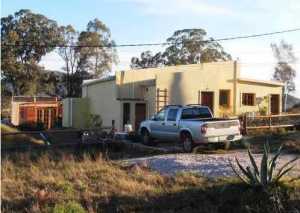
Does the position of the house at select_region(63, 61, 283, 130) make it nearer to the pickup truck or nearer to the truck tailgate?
the pickup truck

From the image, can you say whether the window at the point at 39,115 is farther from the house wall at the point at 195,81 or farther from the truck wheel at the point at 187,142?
the truck wheel at the point at 187,142

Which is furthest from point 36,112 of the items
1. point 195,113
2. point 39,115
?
point 195,113

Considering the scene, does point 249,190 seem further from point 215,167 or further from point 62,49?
point 62,49

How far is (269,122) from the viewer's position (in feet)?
97.1

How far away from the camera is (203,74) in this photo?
3794cm

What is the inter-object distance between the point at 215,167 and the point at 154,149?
6955 mm

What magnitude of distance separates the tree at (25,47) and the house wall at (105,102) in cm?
2532

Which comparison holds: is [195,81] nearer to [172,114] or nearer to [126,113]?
[126,113]

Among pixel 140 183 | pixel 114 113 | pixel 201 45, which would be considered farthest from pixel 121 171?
pixel 201 45

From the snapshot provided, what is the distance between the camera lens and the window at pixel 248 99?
1613 inches

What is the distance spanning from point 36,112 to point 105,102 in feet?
46.6

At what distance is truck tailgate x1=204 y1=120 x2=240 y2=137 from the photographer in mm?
21047

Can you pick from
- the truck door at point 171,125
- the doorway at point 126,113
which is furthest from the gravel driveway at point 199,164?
the doorway at point 126,113

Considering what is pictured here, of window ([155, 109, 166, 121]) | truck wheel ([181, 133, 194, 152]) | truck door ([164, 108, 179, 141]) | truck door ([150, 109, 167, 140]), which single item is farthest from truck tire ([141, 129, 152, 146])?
truck wheel ([181, 133, 194, 152])
